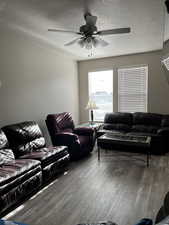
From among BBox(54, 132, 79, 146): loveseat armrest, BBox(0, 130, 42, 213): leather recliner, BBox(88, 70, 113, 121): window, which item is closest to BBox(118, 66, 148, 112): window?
BBox(88, 70, 113, 121): window

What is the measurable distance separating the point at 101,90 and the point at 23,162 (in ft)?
13.0

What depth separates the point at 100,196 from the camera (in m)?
2.46

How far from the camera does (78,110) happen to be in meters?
6.13

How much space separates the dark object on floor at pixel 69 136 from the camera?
12.1 feet

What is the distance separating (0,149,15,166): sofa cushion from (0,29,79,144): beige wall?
2.17 feet

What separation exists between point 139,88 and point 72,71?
2204 mm

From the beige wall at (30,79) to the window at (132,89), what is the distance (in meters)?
1.73

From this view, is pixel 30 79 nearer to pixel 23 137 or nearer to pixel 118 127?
pixel 23 137

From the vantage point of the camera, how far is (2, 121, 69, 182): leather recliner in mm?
2814

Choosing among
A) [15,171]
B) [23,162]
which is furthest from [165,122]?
[15,171]

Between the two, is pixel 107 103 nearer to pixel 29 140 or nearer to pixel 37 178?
pixel 29 140

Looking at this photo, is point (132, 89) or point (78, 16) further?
point (132, 89)

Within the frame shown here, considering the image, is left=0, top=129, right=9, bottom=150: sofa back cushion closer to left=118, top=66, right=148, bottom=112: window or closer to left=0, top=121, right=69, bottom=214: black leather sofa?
left=0, top=121, right=69, bottom=214: black leather sofa

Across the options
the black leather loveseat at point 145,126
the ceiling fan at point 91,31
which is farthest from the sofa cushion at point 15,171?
the black leather loveseat at point 145,126
